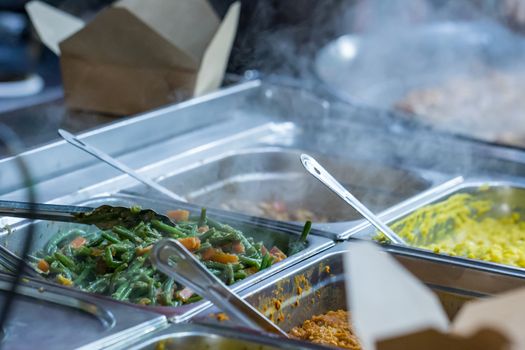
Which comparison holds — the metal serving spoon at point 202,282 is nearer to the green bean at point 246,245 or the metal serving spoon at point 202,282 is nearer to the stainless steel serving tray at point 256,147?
the green bean at point 246,245

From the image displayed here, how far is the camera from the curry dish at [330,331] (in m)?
1.64

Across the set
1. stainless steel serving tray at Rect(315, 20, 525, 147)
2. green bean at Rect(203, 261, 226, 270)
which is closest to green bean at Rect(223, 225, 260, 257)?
green bean at Rect(203, 261, 226, 270)

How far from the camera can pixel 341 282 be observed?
1870 millimetres

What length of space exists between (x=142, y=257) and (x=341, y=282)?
0.46 meters

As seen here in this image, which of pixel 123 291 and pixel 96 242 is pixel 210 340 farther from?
pixel 96 242

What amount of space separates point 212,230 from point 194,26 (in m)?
1.15

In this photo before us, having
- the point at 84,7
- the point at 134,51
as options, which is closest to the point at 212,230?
the point at 134,51

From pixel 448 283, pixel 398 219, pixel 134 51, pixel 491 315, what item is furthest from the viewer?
pixel 134 51

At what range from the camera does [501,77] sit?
4.16 meters

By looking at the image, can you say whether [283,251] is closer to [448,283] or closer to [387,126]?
[448,283]

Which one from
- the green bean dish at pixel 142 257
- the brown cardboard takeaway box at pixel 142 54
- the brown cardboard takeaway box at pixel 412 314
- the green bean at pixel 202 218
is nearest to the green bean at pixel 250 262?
the green bean dish at pixel 142 257

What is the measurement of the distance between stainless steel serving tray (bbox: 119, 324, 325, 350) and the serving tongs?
1.34 ft

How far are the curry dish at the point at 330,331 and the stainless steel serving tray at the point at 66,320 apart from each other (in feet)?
1.16

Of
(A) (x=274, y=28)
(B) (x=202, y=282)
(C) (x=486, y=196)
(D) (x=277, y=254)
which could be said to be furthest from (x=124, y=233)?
(A) (x=274, y=28)
